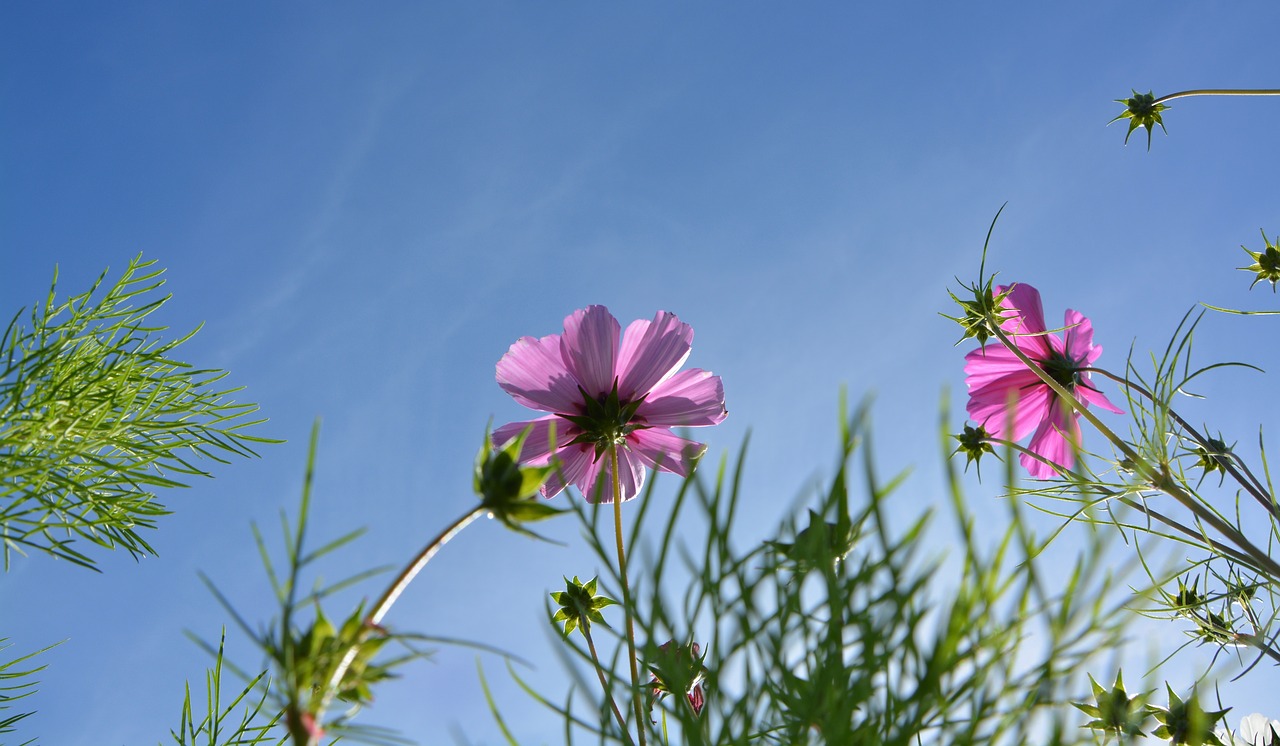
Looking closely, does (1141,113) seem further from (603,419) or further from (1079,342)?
(603,419)

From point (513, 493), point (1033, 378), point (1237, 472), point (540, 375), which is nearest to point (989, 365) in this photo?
point (1033, 378)

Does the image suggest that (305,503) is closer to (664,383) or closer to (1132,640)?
(1132,640)

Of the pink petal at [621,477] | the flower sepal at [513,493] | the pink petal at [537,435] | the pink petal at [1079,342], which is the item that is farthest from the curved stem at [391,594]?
the pink petal at [1079,342]

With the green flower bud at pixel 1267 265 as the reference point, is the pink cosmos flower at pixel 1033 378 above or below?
below

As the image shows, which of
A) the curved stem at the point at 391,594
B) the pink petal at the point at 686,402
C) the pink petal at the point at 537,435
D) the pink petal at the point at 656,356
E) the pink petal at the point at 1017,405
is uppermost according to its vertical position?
the pink petal at the point at 1017,405

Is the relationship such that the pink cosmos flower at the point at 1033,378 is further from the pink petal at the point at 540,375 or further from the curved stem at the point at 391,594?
the curved stem at the point at 391,594

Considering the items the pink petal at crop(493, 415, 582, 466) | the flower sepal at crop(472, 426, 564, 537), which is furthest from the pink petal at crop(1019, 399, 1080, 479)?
the flower sepal at crop(472, 426, 564, 537)

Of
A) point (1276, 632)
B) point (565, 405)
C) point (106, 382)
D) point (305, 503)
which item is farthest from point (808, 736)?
point (106, 382)
